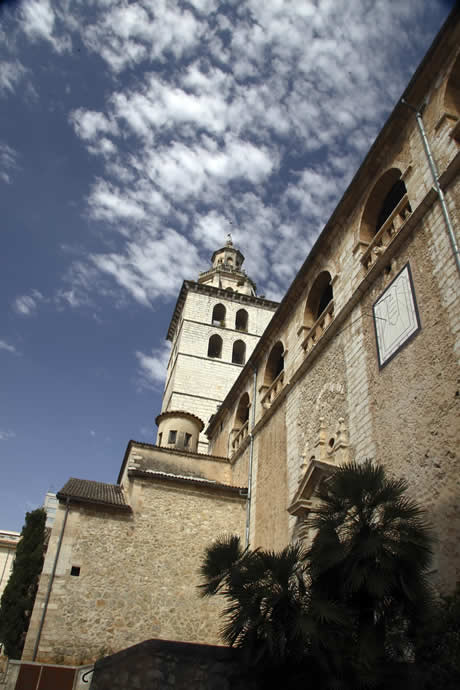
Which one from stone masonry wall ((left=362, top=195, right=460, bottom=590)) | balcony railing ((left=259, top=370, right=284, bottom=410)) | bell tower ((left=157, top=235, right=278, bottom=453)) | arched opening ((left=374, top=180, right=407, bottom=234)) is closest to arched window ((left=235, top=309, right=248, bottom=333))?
bell tower ((left=157, top=235, right=278, bottom=453))

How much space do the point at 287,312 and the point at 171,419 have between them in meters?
8.70

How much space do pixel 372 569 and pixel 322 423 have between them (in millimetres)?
6061

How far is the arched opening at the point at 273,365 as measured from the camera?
1650 centimetres

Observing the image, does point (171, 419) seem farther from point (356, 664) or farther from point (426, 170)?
point (356, 664)

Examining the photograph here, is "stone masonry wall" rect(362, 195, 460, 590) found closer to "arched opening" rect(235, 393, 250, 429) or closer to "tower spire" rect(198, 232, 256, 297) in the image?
"arched opening" rect(235, 393, 250, 429)

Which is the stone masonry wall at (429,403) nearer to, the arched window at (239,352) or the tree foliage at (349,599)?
the tree foliage at (349,599)

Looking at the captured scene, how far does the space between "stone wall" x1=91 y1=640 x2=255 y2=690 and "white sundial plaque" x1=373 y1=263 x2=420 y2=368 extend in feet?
17.4

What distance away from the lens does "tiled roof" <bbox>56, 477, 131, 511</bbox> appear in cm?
1401

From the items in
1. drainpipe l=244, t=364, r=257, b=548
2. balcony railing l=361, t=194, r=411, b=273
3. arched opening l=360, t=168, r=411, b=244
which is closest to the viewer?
balcony railing l=361, t=194, r=411, b=273

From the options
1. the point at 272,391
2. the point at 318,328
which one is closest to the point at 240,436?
the point at 272,391

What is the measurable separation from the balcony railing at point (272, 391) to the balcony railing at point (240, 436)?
1.78m

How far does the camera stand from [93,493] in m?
15.1

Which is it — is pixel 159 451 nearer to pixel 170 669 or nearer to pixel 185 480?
pixel 185 480

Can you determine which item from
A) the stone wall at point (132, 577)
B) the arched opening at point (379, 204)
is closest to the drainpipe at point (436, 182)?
the arched opening at point (379, 204)
